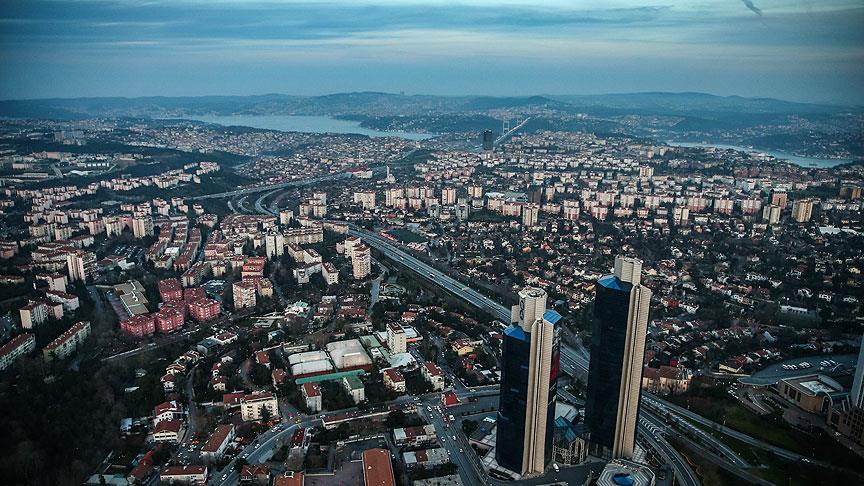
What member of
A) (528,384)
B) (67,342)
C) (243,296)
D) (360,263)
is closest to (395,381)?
(528,384)

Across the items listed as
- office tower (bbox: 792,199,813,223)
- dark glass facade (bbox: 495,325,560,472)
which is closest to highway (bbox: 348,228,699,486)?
dark glass facade (bbox: 495,325,560,472)

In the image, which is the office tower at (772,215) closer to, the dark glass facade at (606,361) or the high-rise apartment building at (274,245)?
the dark glass facade at (606,361)

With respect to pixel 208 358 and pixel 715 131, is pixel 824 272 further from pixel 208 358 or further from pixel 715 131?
pixel 715 131

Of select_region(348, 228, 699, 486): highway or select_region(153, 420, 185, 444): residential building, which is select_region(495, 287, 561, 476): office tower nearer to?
select_region(348, 228, 699, 486): highway

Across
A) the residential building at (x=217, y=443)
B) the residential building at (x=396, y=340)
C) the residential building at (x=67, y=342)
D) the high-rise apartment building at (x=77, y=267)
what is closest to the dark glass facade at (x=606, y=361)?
the residential building at (x=396, y=340)

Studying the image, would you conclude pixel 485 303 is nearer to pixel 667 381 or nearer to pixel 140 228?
pixel 667 381

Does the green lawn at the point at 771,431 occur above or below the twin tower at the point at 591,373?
below
